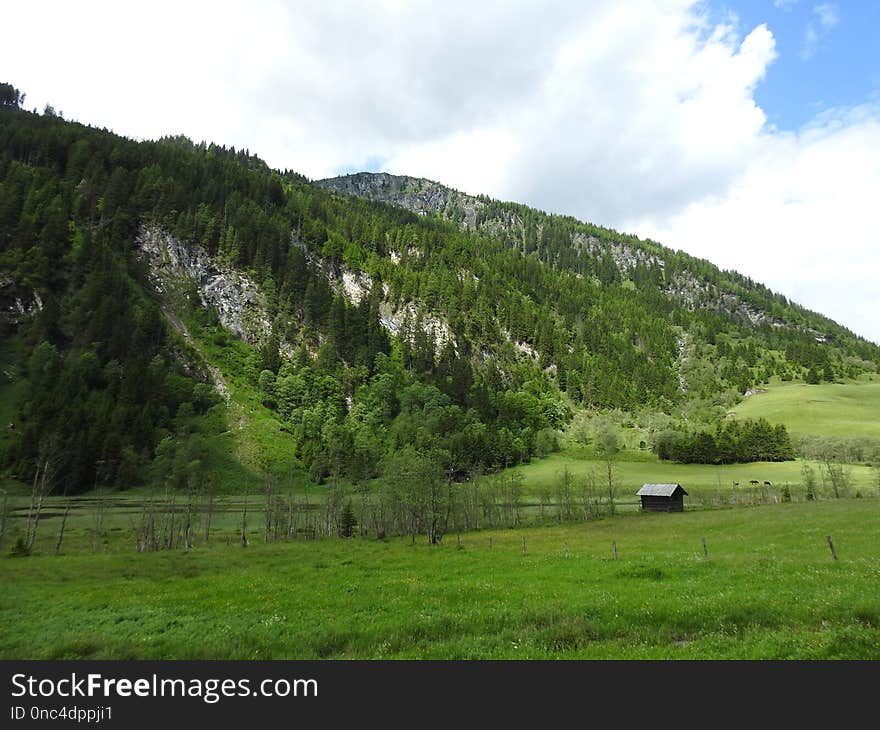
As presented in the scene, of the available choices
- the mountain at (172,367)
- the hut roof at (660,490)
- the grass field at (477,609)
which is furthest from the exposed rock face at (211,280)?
the grass field at (477,609)

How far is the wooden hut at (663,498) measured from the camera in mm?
90375

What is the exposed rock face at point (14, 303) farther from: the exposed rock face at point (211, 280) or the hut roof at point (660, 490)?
the hut roof at point (660, 490)

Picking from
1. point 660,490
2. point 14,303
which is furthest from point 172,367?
point 660,490

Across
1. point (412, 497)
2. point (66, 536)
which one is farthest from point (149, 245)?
point (412, 497)

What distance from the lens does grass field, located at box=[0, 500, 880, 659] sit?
1396cm

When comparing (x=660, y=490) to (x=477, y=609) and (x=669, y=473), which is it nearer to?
(x=669, y=473)

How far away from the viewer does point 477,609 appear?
1825 centimetres

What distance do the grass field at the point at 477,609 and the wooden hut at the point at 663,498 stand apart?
58140mm

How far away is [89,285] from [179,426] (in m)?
60.9

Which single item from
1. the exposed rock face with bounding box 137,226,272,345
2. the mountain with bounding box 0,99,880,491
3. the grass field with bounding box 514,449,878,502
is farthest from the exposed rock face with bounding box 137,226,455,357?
the grass field with bounding box 514,449,878,502

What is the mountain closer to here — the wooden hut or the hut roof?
the hut roof

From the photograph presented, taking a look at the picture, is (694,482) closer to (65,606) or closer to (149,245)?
(65,606)

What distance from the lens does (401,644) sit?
14.8 metres
